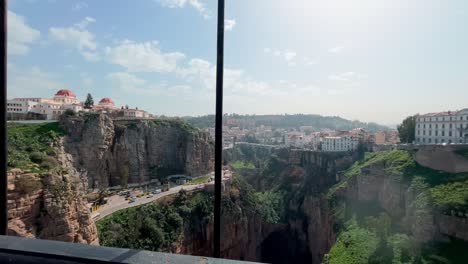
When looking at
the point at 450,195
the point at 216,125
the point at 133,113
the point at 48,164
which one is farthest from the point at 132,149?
the point at 216,125

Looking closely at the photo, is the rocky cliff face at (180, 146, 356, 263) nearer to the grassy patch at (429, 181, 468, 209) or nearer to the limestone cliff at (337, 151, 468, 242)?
the limestone cliff at (337, 151, 468, 242)

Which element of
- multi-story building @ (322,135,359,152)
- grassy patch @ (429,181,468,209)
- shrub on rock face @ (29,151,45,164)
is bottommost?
grassy patch @ (429,181,468,209)

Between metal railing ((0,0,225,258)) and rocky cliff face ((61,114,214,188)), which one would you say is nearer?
metal railing ((0,0,225,258))

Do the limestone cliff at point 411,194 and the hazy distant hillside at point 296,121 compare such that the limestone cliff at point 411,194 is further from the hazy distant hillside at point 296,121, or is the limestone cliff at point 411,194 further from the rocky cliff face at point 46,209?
the hazy distant hillside at point 296,121

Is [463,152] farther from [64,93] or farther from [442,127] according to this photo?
[64,93]

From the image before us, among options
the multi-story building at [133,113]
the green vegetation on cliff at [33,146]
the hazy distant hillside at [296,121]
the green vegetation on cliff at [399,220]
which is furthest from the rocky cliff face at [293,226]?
the hazy distant hillside at [296,121]

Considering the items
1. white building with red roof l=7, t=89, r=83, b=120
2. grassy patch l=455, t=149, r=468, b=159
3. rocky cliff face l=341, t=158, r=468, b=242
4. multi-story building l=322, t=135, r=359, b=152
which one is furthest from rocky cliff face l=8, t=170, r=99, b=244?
multi-story building l=322, t=135, r=359, b=152
